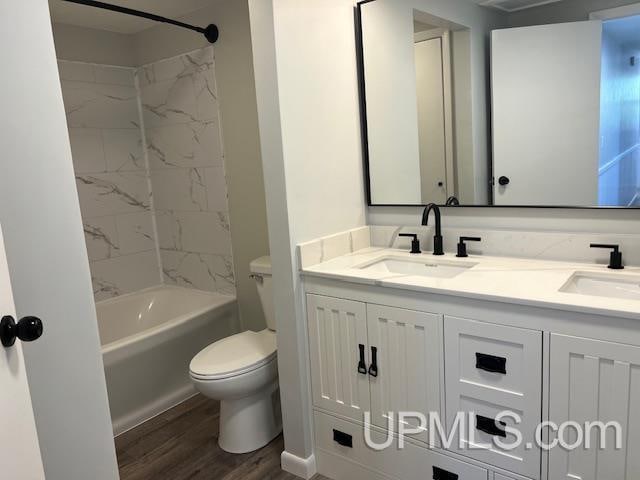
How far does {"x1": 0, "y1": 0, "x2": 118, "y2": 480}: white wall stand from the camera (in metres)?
1.21

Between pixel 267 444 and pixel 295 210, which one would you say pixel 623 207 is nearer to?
pixel 295 210

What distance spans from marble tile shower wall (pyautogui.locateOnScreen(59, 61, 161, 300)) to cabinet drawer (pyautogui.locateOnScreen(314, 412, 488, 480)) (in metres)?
1.88

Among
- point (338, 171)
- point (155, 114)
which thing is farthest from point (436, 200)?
point (155, 114)

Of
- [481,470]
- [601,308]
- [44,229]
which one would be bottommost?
[481,470]

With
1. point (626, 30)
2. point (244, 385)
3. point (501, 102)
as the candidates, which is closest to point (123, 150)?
point (244, 385)

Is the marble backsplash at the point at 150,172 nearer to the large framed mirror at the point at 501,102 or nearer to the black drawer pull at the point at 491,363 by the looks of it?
the large framed mirror at the point at 501,102

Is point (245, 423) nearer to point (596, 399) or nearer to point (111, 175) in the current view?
point (596, 399)

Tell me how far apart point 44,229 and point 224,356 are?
3.85 feet

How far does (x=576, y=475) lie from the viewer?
144 centimetres

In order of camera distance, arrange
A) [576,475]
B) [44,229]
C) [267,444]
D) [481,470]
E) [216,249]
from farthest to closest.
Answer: [216,249]
[267,444]
[481,470]
[576,475]
[44,229]

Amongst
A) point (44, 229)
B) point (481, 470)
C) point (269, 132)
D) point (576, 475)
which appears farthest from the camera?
point (269, 132)

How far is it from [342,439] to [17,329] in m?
1.34

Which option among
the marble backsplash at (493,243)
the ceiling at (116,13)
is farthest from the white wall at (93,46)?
the marble backsplash at (493,243)

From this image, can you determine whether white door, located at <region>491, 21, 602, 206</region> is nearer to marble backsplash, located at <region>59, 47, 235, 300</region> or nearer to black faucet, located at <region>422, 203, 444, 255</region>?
black faucet, located at <region>422, 203, 444, 255</region>
